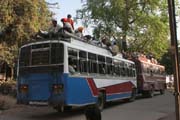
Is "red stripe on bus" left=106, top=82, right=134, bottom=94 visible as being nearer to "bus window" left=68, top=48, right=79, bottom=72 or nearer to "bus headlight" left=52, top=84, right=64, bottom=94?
"bus window" left=68, top=48, right=79, bottom=72

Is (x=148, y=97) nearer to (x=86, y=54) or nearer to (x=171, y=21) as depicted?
(x=86, y=54)

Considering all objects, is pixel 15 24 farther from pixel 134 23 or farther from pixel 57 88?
pixel 134 23

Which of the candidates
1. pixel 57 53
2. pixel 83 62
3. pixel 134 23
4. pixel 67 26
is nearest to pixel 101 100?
pixel 83 62

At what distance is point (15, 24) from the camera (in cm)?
2773

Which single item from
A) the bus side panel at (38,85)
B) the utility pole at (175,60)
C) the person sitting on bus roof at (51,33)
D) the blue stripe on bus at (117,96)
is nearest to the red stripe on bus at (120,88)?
the blue stripe on bus at (117,96)

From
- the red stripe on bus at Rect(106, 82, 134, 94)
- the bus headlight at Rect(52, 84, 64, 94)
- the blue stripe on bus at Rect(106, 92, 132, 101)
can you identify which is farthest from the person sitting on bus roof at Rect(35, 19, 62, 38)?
the blue stripe on bus at Rect(106, 92, 132, 101)

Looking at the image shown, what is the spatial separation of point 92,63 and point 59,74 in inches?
120

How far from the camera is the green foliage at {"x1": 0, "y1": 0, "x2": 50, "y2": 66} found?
2667 centimetres

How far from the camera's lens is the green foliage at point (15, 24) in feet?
87.5

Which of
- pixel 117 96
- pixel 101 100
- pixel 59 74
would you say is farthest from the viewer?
pixel 117 96

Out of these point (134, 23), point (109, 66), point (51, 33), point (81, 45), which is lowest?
point (109, 66)

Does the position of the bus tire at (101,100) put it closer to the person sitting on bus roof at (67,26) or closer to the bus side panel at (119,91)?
the bus side panel at (119,91)

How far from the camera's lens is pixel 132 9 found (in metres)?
48.6

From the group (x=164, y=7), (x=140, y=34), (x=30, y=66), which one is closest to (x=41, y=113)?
(x=30, y=66)
